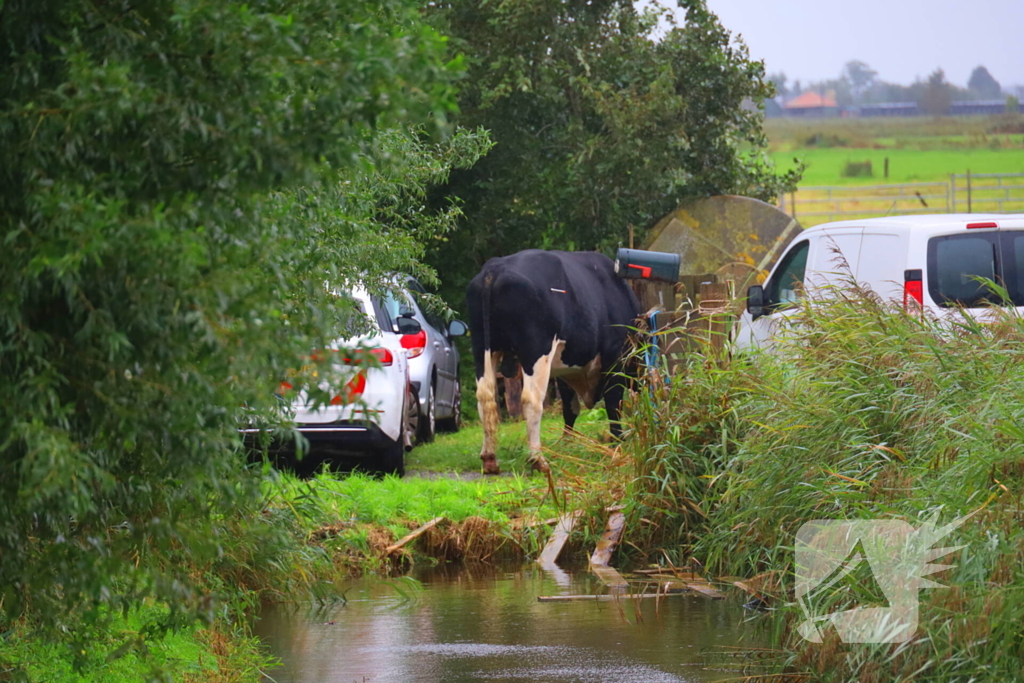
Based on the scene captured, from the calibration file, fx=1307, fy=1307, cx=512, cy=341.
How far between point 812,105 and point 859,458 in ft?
434

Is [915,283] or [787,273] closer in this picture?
[915,283]

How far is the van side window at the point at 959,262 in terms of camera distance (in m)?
9.70

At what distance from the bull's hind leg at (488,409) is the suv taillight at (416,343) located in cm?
122

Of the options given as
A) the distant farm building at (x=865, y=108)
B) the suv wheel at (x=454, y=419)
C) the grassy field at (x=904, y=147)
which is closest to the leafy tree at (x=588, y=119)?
the suv wheel at (x=454, y=419)

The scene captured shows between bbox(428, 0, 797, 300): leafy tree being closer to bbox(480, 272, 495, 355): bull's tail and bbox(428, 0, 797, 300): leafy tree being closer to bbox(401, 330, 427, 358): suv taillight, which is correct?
bbox(401, 330, 427, 358): suv taillight

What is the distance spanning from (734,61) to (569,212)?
290cm

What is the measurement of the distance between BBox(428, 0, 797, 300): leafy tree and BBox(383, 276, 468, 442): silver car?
5.15ft

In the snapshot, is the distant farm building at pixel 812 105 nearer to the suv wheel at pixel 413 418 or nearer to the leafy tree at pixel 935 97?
the leafy tree at pixel 935 97

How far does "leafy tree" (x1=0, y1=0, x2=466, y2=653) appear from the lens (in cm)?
296

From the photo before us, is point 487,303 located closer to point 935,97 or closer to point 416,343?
point 416,343

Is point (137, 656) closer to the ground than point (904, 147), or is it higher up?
closer to the ground

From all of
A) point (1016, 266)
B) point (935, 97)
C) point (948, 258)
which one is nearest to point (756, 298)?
point (948, 258)

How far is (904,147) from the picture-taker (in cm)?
7431

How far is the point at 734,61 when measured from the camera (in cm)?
1639
